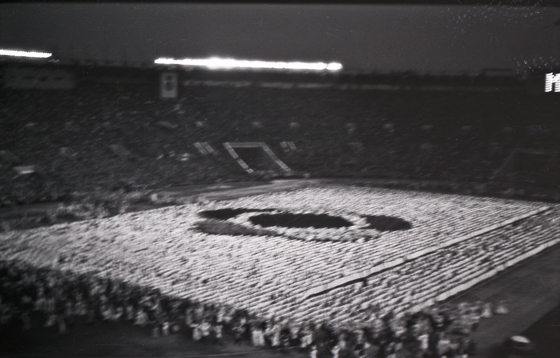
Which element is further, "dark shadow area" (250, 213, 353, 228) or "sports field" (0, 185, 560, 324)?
"dark shadow area" (250, 213, 353, 228)

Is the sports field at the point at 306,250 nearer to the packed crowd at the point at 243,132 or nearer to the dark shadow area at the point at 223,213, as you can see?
the dark shadow area at the point at 223,213

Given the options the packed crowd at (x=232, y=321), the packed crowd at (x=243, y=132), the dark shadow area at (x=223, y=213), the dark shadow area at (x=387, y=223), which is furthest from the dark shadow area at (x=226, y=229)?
the packed crowd at (x=243, y=132)

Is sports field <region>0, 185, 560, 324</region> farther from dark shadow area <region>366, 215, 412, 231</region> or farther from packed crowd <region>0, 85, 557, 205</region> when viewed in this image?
packed crowd <region>0, 85, 557, 205</region>

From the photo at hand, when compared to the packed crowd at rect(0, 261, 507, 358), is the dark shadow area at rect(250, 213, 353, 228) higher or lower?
higher

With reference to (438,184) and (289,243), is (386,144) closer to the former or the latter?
(438,184)

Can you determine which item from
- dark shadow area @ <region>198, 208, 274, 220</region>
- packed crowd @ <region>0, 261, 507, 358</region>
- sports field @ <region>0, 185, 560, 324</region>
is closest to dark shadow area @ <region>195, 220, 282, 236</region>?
sports field @ <region>0, 185, 560, 324</region>
